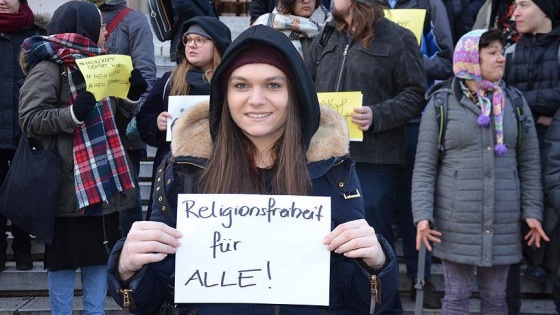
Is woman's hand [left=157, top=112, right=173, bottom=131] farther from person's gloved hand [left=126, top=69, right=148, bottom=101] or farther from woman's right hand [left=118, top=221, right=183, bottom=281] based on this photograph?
woman's right hand [left=118, top=221, right=183, bottom=281]

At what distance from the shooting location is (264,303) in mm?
2111

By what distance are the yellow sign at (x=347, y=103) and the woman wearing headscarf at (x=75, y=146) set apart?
1298mm

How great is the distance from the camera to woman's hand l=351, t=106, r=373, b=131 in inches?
170

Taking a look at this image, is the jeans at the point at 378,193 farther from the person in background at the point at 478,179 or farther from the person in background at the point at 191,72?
the person in background at the point at 191,72

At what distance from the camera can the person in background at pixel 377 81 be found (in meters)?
4.48

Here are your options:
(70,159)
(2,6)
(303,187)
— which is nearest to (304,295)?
(303,187)

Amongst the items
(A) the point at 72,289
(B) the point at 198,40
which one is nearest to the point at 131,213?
(A) the point at 72,289

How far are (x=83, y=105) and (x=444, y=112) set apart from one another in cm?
218

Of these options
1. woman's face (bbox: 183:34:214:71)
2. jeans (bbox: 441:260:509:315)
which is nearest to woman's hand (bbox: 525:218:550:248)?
jeans (bbox: 441:260:509:315)

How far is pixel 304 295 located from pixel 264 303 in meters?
0.12

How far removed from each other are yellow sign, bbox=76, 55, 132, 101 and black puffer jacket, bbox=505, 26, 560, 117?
105 inches

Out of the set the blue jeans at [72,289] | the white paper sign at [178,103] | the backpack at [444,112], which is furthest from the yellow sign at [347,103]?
the blue jeans at [72,289]

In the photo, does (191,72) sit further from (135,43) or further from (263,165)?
(263,165)

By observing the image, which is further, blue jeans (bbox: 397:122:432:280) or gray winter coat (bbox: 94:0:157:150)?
gray winter coat (bbox: 94:0:157:150)
